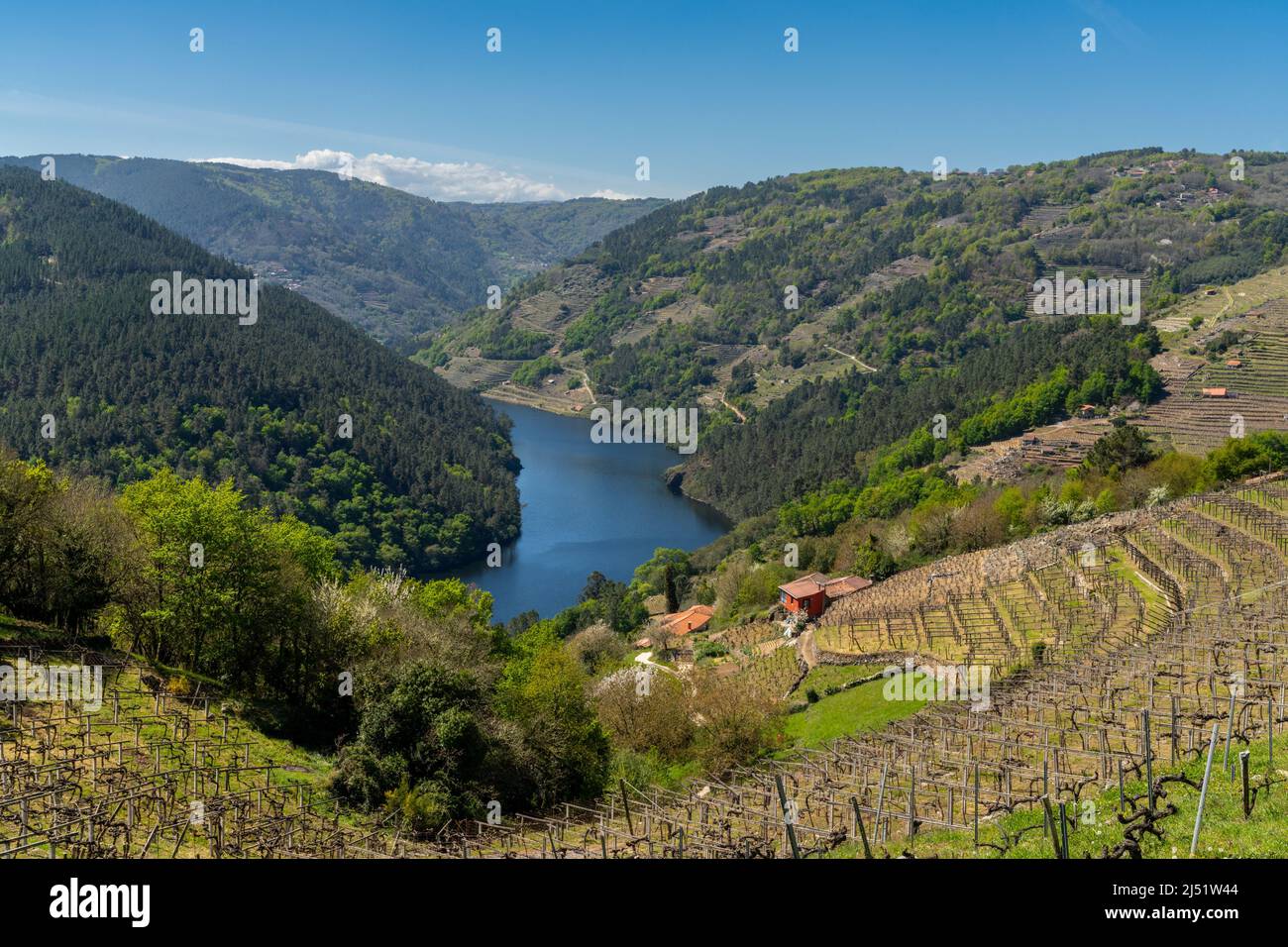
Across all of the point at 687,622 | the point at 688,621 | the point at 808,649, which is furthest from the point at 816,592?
the point at 688,621

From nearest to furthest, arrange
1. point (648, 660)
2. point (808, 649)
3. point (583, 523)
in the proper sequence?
point (808, 649) < point (648, 660) < point (583, 523)

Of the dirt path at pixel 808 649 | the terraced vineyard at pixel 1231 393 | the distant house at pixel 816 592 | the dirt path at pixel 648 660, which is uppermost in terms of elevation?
the terraced vineyard at pixel 1231 393

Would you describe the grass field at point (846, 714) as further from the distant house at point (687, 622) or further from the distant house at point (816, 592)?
the distant house at point (687, 622)

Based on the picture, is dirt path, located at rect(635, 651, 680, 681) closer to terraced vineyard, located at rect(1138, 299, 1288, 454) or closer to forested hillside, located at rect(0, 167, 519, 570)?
terraced vineyard, located at rect(1138, 299, 1288, 454)

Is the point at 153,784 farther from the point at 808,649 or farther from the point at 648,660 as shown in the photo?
the point at 648,660

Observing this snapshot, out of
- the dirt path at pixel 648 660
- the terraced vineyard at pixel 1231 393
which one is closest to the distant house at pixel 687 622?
the dirt path at pixel 648 660
